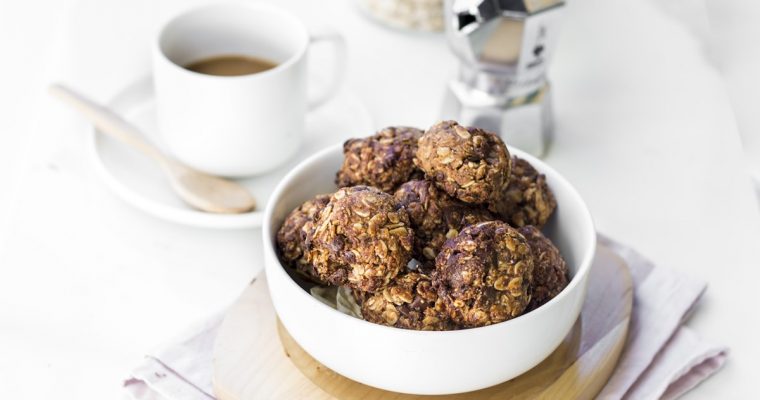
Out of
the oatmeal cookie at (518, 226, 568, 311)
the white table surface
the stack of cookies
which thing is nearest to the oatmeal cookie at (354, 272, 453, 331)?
the stack of cookies

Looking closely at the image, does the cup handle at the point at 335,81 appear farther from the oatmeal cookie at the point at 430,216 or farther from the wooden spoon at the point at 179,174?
the oatmeal cookie at the point at 430,216

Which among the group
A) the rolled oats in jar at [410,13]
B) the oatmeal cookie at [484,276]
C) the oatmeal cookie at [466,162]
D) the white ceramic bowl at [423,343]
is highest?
the oatmeal cookie at [466,162]

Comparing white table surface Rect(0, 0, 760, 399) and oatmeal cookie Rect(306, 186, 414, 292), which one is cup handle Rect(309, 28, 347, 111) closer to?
white table surface Rect(0, 0, 760, 399)

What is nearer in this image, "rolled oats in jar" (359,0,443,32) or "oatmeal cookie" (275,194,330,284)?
"oatmeal cookie" (275,194,330,284)

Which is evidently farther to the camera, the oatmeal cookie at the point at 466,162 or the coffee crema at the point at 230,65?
the coffee crema at the point at 230,65

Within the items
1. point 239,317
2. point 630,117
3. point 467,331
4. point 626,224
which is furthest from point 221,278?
point 630,117

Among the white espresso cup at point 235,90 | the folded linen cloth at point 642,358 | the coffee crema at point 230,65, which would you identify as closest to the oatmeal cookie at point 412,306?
the folded linen cloth at point 642,358

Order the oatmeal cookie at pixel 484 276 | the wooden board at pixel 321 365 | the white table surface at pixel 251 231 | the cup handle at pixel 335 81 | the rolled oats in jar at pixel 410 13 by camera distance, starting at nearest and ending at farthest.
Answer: the oatmeal cookie at pixel 484 276 → the wooden board at pixel 321 365 → the white table surface at pixel 251 231 → the cup handle at pixel 335 81 → the rolled oats in jar at pixel 410 13
